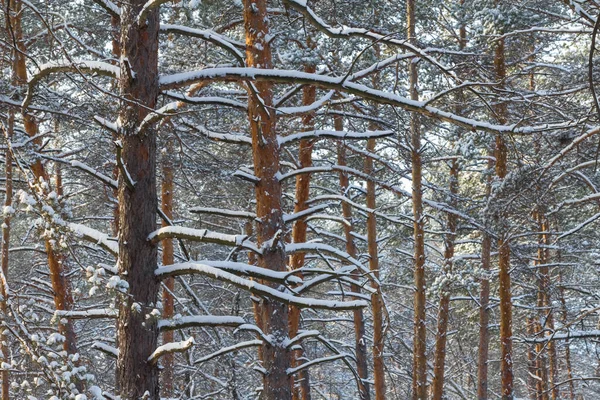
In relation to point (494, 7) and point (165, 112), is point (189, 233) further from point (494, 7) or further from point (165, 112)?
point (494, 7)

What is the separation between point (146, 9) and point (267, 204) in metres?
2.93

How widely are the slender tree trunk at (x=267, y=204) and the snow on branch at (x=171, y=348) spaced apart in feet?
6.88

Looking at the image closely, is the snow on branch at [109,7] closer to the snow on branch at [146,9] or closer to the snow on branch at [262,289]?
the snow on branch at [146,9]

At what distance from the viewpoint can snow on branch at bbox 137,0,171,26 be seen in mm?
3477

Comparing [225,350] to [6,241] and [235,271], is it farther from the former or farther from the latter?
[6,241]

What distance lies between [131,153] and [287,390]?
10.8ft

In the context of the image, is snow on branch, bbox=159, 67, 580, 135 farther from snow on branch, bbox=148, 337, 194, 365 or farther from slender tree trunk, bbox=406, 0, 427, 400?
slender tree trunk, bbox=406, 0, 427, 400

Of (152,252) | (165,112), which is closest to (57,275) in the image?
(152,252)

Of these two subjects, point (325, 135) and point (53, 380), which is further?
point (325, 135)

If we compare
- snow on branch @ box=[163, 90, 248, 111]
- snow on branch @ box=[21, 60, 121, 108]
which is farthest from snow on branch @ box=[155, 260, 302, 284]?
snow on branch @ box=[21, 60, 121, 108]

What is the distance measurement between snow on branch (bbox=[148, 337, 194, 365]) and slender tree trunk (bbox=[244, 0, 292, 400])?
210 cm

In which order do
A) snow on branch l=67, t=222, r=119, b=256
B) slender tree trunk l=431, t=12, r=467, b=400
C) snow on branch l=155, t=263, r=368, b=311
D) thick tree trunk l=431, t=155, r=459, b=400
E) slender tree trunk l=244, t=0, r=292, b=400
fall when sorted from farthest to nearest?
thick tree trunk l=431, t=155, r=459, b=400
slender tree trunk l=431, t=12, r=467, b=400
slender tree trunk l=244, t=0, r=292, b=400
snow on branch l=67, t=222, r=119, b=256
snow on branch l=155, t=263, r=368, b=311

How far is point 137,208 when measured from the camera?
3.94 meters

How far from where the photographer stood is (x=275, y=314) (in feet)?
19.4
